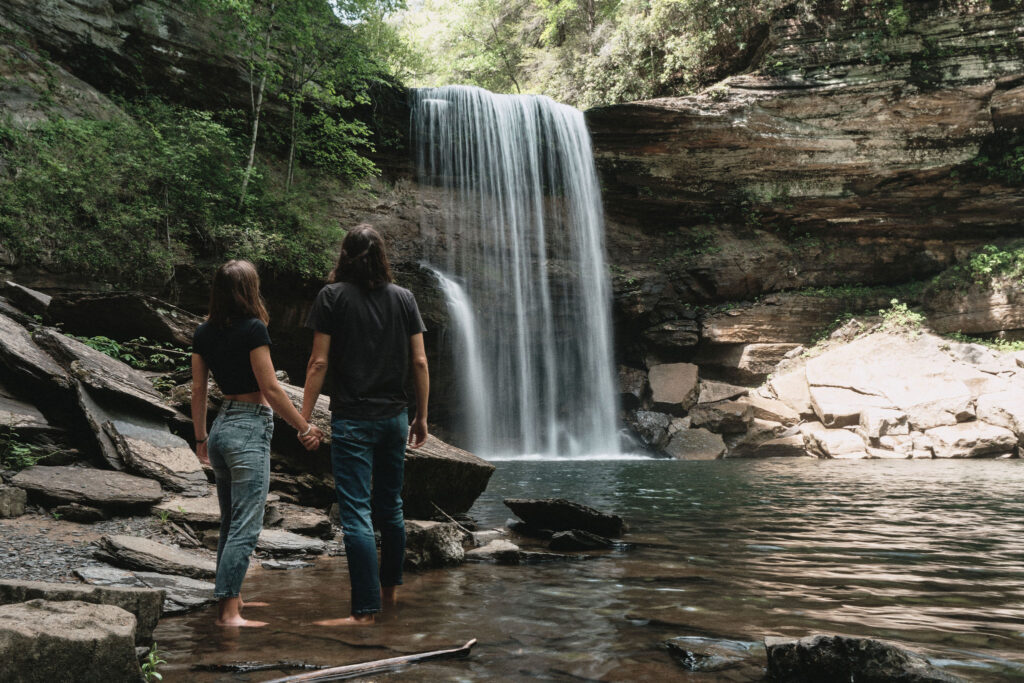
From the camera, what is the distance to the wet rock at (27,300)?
6855mm

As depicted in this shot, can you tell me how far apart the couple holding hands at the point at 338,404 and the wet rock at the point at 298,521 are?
1860 mm

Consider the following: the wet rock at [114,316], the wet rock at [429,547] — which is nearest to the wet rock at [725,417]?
the wet rock at [114,316]

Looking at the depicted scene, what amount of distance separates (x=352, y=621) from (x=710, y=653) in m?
1.51

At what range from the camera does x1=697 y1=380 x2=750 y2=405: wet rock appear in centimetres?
1886

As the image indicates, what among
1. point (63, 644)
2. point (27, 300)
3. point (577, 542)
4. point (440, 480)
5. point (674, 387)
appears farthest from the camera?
point (674, 387)

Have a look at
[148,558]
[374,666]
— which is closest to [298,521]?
[148,558]

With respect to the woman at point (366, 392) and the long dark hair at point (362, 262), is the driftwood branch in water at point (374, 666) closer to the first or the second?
the woman at point (366, 392)

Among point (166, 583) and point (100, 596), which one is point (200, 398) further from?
point (100, 596)

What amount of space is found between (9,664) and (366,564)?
4.69 ft

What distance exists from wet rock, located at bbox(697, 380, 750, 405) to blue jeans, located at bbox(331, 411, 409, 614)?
17013 mm

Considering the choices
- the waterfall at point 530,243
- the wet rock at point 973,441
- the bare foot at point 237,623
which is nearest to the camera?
the bare foot at point 237,623

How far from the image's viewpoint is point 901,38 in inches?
735

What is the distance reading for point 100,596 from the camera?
221 cm

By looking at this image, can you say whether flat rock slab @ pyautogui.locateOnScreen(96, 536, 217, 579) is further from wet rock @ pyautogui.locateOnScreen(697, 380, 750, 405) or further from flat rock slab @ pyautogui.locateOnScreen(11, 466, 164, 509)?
wet rock @ pyautogui.locateOnScreen(697, 380, 750, 405)
